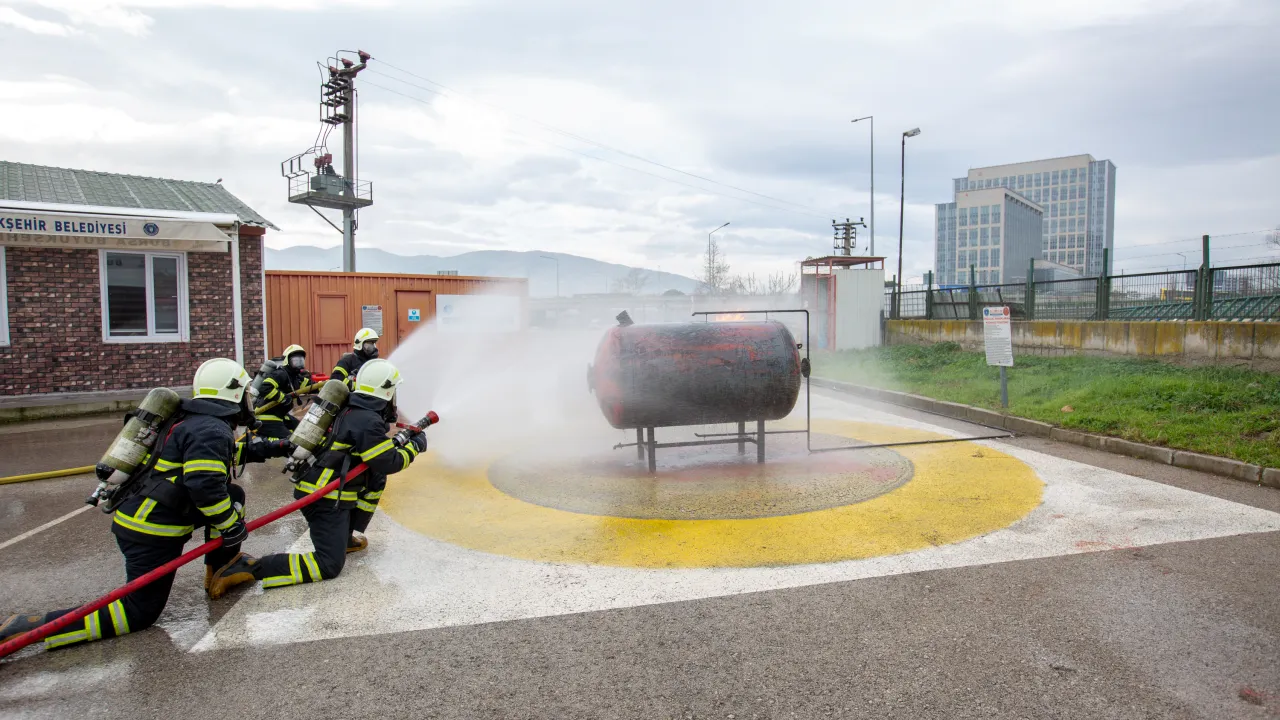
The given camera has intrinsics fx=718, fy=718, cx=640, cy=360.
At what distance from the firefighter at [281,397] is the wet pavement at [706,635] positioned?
96.2 inches

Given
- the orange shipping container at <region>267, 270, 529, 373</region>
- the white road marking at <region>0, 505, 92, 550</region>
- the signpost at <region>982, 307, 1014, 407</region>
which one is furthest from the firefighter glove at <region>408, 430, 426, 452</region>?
the orange shipping container at <region>267, 270, 529, 373</region>

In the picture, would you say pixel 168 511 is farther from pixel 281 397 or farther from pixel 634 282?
pixel 634 282

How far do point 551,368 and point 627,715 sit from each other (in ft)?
37.0

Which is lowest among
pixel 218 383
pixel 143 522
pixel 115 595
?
pixel 115 595

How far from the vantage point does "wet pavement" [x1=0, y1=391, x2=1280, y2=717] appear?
10.8 ft

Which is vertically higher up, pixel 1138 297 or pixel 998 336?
pixel 1138 297

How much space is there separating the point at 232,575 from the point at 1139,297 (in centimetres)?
1530

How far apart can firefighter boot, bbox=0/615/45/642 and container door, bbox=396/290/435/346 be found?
14.3 m

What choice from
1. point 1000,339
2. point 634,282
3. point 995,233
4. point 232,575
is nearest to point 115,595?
point 232,575

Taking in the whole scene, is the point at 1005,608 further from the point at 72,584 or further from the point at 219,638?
the point at 72,584

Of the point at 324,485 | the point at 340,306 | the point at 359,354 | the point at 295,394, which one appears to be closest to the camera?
the point at 324,485

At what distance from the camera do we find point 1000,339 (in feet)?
36.3

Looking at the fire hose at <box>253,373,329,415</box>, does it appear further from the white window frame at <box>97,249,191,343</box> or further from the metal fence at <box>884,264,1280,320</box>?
the metal fence at <box>884,264,1280,320</box>

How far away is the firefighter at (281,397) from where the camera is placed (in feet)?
26.7
